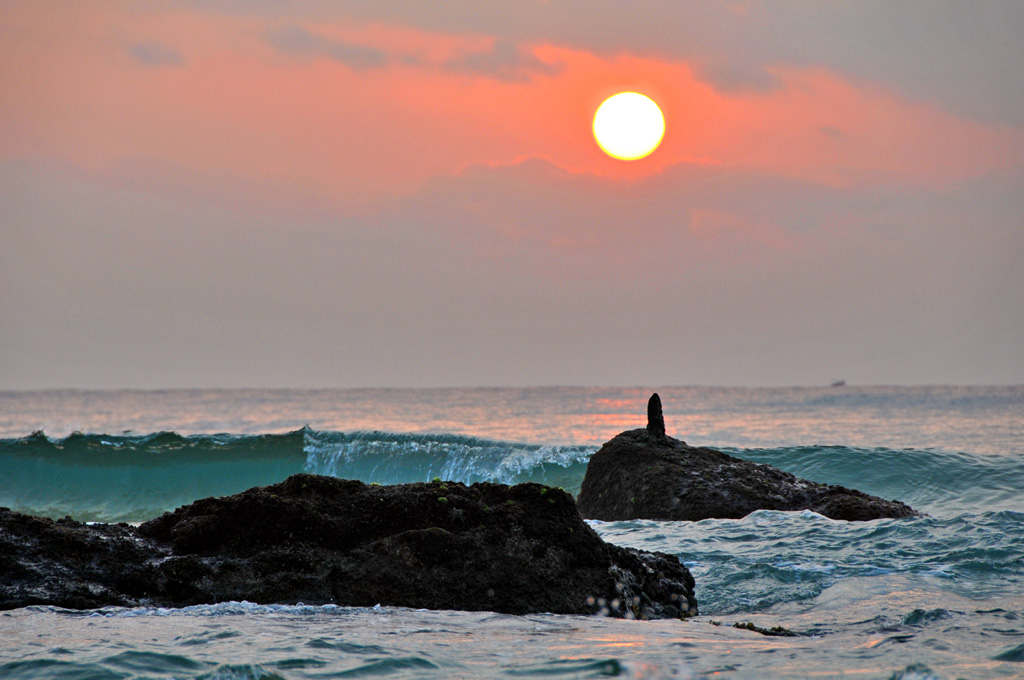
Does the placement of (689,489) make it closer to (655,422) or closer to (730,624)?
(655,422)

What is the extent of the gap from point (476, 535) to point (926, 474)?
56.3ft

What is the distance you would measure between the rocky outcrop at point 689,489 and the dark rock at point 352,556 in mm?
5275

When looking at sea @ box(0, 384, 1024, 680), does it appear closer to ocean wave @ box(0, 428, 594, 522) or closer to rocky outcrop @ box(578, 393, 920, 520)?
rocky outcrop @ box(578, 393, 920, 520)

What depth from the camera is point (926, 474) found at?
810 inches

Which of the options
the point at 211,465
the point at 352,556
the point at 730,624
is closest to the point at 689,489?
the point at 730,624

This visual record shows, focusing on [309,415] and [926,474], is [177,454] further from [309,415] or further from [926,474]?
[309,415]

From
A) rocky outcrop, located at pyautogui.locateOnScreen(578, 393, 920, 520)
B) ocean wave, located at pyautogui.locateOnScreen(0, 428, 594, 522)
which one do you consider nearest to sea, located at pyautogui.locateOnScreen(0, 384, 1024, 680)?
rocky outcrop, located at pyautogui.locateOnScreen(578, 393, 920, 520)

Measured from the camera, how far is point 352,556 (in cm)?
732

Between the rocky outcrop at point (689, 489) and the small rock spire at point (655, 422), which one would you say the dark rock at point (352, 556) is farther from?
the small rock spire at point (655, 422)

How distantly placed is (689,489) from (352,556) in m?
7.60

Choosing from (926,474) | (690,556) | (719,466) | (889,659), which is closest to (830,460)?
(926,474)

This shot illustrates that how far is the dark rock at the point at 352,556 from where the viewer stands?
271 inches

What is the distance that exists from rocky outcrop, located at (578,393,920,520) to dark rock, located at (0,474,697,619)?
17.3 feet

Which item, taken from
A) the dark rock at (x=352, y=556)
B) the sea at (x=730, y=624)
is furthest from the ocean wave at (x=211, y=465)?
the dark rock at (x=352, y=556)
